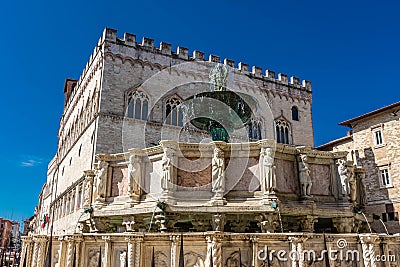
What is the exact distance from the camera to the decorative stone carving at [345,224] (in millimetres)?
10141

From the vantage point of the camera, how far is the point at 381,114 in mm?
22281

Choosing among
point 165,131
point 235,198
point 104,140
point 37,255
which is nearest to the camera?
point 37,255

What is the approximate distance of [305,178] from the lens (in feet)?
33.2

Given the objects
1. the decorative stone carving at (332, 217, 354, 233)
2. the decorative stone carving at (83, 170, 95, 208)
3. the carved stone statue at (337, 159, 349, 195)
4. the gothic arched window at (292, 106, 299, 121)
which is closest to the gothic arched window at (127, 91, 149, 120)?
the decorative stone carving at (83, 170, 95, 208)

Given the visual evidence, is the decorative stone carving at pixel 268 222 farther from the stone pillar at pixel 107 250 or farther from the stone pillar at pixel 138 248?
the stone pillar at pixel 107 250

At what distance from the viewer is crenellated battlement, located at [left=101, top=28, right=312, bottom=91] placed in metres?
24.0

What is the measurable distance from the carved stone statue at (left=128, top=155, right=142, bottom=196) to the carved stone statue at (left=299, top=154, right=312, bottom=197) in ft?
14.8

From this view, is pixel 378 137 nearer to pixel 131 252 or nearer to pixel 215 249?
pixel 215 249

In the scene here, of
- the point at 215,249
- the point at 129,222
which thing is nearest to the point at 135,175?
the point at 129,222

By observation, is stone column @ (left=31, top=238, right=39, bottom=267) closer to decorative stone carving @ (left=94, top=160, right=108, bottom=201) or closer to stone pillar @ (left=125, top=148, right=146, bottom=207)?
stone pillar @ (left=125, top=148, right=146, bottom=207)

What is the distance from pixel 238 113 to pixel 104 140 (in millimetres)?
11900

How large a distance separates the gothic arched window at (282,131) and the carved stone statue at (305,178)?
1839 cm

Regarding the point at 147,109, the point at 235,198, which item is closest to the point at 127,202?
the point at 235,198

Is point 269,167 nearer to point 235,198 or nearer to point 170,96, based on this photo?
point 235,198
